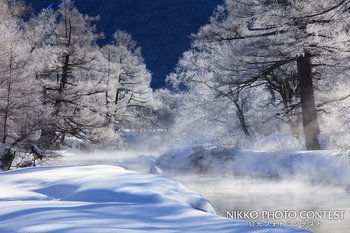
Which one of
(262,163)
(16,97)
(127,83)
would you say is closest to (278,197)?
(262,163)

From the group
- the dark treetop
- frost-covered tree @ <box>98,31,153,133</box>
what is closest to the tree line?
frost-covered tree @ <box>98,31,153,133</box>

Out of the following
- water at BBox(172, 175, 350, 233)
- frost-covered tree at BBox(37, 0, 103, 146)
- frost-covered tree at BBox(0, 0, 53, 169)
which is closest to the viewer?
water at BBox(172, 175, 350, 233)

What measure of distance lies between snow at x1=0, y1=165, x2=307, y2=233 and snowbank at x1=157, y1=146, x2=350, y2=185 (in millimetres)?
5676

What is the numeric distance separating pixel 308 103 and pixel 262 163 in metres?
2.56

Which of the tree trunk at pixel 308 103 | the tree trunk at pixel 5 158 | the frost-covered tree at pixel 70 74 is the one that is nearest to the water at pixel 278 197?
the tree trunk at pixel 308 103

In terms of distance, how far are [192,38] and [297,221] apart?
8823 mm

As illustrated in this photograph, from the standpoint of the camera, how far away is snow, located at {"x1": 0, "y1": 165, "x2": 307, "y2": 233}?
422 cm

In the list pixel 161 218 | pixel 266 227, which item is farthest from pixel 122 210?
pixel 266 227

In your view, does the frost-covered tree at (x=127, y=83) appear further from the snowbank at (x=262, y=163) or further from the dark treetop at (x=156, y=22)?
the dark treetop at (x=156, y=22)

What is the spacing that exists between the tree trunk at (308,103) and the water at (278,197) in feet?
8.32

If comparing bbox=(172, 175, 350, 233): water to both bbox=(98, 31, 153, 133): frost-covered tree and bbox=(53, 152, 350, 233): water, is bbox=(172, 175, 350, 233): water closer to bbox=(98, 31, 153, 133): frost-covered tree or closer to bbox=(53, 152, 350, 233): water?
bbox=(53, 152, 350, 233): water

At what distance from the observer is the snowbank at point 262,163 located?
39.0ft

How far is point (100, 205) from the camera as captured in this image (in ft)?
17.4

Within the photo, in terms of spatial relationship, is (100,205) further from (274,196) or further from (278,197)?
(274,196)
